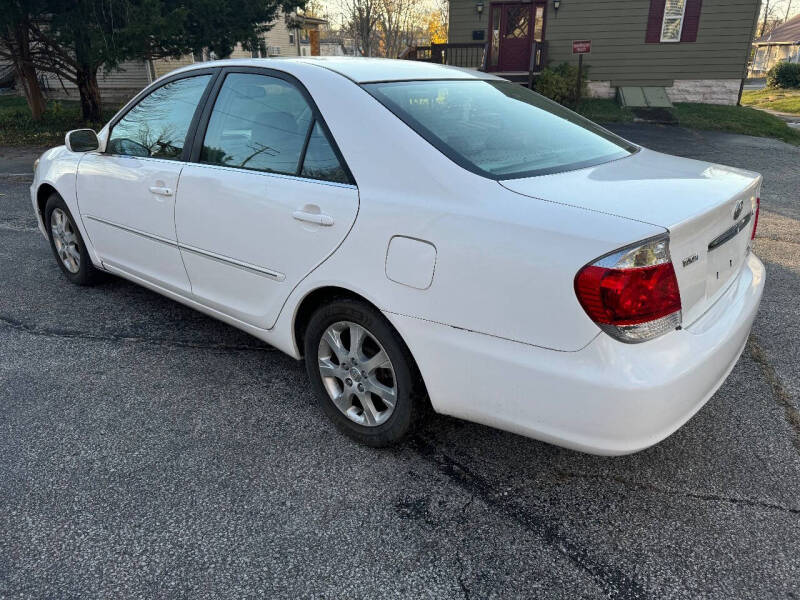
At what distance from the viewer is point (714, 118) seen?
15602mm

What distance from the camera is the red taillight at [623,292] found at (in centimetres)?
190

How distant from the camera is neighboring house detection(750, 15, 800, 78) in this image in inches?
1970

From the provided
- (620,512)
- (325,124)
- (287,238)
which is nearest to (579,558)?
(620,512)

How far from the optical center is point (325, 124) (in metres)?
2.67

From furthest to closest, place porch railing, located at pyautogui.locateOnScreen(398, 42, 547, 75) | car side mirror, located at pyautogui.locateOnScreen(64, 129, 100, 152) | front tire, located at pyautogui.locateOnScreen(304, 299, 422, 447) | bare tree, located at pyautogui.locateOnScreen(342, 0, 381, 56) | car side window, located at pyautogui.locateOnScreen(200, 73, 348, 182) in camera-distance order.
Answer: bare tree, located at pyautogui.locateOnScreen(342, 0, 381, 56) < porch railing, located at pyautogui.locateOnScreen(398, 42, 547, 75) < car side mirror, located at pyautogui.locateOnScreen(64, 129, 100, 152) < car side window, located at pyautogui.locateOnScreen(200, 73, 348, 182) < front tire, located at pyautogui.locateOnScreen(304, 299, 422, 447)

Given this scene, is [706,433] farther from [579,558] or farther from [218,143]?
[218,143]

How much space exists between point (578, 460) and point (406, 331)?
1.01 metres

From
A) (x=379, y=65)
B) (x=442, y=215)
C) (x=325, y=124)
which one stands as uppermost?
(x=379, y=65)

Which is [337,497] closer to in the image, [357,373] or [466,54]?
[357,373]

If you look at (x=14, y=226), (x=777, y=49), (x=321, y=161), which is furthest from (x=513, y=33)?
(x=777, y=49)

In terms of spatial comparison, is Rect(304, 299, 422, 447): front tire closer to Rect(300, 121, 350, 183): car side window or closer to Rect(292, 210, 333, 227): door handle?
Rect(292, 210, 333, 227): door handle

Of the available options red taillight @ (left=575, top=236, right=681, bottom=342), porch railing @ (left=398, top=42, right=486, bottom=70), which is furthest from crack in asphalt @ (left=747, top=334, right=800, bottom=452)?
porch railing @ (left=398, top=42, right=486, bottom=70)

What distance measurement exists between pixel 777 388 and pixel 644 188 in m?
1.70

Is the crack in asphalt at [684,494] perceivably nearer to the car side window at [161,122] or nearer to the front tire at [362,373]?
the front tire at [362,373]
